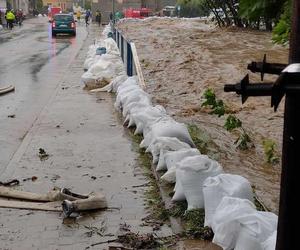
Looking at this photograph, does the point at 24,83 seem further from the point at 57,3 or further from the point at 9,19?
the point at 57,3

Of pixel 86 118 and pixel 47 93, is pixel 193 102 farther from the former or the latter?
pixel 47 93

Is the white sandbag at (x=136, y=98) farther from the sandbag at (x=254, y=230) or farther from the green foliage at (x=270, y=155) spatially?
the sandbag at (x=254, y=230)

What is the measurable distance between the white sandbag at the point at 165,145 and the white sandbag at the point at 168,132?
0.18 m

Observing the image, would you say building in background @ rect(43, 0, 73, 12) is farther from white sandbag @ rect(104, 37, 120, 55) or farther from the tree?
the tree

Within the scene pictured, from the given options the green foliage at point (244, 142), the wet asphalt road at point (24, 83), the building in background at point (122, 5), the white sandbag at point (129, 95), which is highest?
the white sandbag at point (129, 95)

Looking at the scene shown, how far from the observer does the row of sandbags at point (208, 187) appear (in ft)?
12.4

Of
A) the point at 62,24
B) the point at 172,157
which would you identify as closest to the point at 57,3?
the point at 62,24

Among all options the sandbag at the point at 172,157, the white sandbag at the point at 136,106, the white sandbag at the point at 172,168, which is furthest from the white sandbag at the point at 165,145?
the white sandbag at the point at 136,106

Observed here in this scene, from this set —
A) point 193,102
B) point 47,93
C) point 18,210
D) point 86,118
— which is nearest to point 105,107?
point 86,118

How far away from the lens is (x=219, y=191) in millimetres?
4531

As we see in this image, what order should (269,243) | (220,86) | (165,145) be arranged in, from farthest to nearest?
1. (220,86)
2. (165,145)
3. (269,243)

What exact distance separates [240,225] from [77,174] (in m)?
3.05

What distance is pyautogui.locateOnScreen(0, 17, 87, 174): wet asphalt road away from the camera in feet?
30.0

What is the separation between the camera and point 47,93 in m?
13.6
